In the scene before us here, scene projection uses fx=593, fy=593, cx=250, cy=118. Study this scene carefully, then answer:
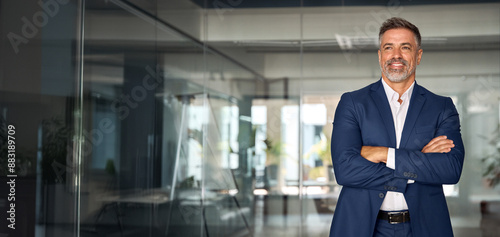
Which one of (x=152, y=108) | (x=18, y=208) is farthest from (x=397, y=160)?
(x=152, y=108)

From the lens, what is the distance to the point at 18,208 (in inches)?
162

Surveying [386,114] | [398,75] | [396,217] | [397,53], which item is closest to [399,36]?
[397,53]

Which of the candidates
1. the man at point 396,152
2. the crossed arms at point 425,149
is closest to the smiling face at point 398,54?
the man at point 396,152

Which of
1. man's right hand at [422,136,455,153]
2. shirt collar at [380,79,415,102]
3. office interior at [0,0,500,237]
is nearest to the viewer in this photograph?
man's right hand at [422,136,455,153]

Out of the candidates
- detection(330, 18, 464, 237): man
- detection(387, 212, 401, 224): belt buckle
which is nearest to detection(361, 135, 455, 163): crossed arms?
detection(330, 18, 464, 237): man

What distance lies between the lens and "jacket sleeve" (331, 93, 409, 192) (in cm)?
264

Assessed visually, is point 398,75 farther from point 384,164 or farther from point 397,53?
point 384,164

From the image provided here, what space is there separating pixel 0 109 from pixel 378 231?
8.94 feet

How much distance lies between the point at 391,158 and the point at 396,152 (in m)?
0.04

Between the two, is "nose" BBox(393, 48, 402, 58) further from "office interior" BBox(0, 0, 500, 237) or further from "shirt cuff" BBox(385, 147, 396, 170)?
"office interior" BBox(0, 0, 500, 237)

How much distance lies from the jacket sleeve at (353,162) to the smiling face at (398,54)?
233 millimetres

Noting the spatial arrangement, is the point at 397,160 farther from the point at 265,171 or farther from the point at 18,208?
the point at 265,171

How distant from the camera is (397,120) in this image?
2838 millimetres

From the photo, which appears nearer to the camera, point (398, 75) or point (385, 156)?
point (385, 156)
